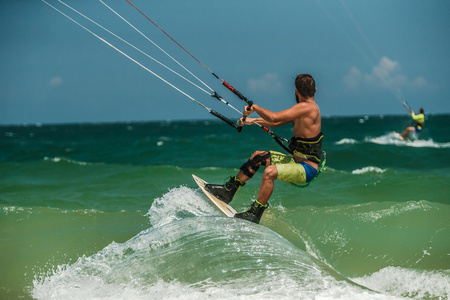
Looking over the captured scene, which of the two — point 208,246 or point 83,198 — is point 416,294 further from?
point 83,198

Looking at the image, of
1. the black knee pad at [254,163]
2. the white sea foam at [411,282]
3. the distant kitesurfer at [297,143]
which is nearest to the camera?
the white sea foam at [411,282]

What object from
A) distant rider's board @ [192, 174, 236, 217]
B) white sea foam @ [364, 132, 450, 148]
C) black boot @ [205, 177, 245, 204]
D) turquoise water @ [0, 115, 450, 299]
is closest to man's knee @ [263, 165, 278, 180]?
turquoise water @ [0, 115, 450, 299]

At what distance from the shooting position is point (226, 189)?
6.65 meters

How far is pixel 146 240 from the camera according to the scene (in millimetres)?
5453

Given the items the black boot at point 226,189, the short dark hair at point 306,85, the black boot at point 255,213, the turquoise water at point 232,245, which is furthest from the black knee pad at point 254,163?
the short dark hair at point 306,85

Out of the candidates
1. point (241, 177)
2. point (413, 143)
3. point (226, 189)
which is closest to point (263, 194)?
point (241, 177)

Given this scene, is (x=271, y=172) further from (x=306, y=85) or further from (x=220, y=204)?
(x=220, y=204)

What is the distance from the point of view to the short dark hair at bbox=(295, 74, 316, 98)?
5.61m

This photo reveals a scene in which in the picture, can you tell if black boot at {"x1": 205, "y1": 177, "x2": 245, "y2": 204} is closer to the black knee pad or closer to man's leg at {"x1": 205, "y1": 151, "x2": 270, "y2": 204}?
man's leg at {"x1": 205, "y1": 151, "x2": 270, "y2": 204}

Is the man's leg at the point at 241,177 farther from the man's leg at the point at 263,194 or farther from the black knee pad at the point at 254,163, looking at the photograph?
Result: the man's leg at the point at 263,194

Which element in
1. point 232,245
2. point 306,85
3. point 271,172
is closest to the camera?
point 232,245

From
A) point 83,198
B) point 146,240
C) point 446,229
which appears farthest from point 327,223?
point 83,198

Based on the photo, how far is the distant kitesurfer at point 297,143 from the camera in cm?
559

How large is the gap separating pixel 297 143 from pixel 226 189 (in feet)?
4.20
